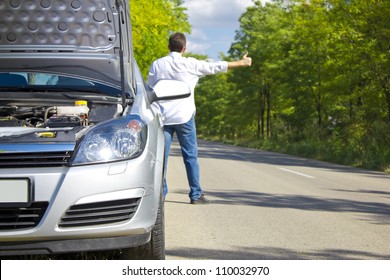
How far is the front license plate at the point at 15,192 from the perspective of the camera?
12.6 ft

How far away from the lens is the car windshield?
5277 millimetres

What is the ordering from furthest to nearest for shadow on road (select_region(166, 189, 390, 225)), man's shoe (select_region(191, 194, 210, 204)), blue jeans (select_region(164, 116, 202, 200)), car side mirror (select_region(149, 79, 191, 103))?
man's shoe (select_region(191, 194, 210, 204)) → shadow on road (select_region(166, 189, 390, 225)) → blue jeans (select_region(164, 116, 202, 200)) → car side mirror (select_region(149, 79, 191, 103))

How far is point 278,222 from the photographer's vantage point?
7.19 metres

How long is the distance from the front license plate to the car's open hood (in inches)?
71.1

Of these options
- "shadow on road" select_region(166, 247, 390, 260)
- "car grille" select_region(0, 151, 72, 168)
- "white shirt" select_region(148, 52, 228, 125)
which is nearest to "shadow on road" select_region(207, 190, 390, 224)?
"white shirt" select_region(148, 52, 228, 125)

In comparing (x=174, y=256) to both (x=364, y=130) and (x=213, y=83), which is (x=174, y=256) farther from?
(x=213, y=83)

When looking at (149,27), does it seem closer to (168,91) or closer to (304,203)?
(304,203)

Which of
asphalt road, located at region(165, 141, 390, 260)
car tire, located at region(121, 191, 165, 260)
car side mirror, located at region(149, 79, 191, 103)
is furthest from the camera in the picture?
asphalt road, located at region(165, 141, 390, 260)

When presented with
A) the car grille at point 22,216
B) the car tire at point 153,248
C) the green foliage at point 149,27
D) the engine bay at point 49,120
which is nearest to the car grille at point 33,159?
the engine bay at point 49,120

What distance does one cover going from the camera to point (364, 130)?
25234 mm

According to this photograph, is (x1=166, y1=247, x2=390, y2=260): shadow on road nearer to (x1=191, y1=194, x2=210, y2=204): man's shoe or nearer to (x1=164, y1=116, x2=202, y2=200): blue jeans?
(x1=164, y1=116, x2=202, y2=200): blue jeans

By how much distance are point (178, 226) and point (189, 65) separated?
77.9 inches

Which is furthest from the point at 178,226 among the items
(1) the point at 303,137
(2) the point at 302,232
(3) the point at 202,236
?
(1) the point at 303,137

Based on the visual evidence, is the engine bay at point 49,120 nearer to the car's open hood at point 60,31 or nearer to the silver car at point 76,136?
the silver car at point 76,136
